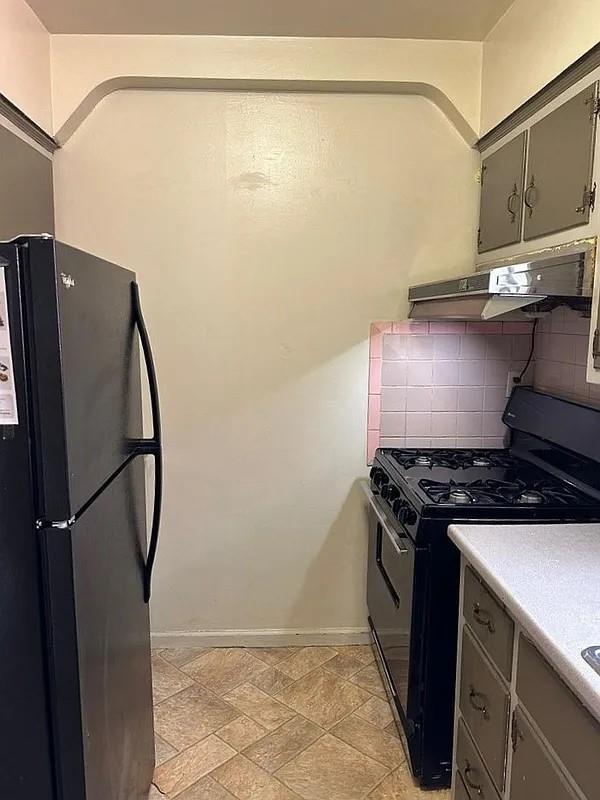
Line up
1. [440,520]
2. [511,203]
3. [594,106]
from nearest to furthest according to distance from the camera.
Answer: [594,106]
[440,520]
[511,203]

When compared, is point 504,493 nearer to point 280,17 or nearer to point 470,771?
point 470,771

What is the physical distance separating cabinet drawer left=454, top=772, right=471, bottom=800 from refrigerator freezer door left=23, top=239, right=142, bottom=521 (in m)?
1.34

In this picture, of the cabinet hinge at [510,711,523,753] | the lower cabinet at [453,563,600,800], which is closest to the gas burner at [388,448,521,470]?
the lower cabinet at [453,563,600,800]

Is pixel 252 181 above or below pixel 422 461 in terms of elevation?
above

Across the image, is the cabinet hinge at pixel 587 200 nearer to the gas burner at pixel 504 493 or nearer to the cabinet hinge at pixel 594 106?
the cabinet hinge at pixel 594 106

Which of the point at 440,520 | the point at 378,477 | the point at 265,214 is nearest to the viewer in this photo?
the point at 440,520

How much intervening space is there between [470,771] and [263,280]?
1.96 m

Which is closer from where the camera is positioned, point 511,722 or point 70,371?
point 70,371

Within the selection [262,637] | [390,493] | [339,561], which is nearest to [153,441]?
[390,493]

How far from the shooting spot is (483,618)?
1641 mm

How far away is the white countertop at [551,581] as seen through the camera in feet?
3.81

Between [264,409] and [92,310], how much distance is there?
151cm

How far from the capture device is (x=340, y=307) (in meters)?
2.78

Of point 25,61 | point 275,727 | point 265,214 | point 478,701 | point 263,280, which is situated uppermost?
point 25,61
